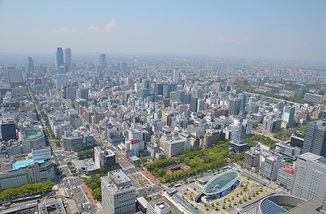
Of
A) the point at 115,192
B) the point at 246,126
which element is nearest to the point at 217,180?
the point at 115,192

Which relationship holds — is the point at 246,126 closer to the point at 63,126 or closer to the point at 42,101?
the point at 63,126

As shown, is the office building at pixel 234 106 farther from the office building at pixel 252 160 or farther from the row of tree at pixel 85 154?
the row of tree at pixel 85 154

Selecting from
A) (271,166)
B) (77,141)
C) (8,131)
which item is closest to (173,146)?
(271,166)

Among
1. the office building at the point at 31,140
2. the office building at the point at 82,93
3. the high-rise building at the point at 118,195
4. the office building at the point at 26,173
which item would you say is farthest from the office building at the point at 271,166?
the office building at the point at 82,93

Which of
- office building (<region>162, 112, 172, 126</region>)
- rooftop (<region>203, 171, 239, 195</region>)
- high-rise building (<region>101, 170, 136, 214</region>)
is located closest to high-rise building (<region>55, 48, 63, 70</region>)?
office building (<region>162, 112, 172, 126</region>)

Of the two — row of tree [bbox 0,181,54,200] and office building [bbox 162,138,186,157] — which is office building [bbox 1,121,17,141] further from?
office building [bbox 162,138,186,157]

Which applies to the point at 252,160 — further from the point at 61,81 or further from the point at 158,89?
the point at 61,81
